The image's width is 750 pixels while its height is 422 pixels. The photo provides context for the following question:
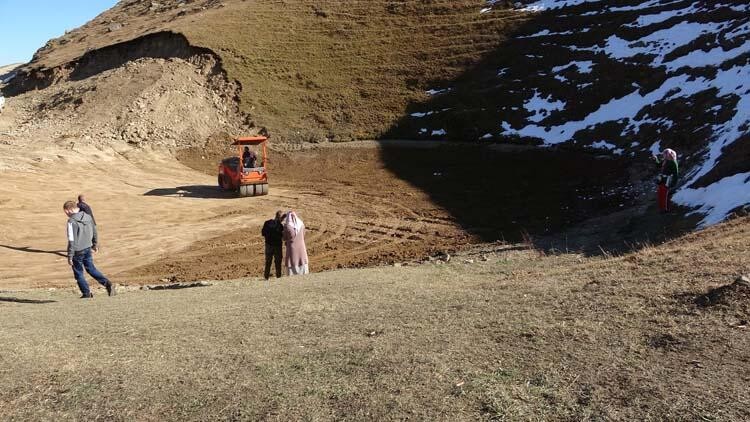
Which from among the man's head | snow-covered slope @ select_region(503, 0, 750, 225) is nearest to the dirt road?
the man's head

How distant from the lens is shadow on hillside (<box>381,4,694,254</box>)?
59.7ft

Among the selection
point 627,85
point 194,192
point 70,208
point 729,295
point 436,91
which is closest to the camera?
point 729,295

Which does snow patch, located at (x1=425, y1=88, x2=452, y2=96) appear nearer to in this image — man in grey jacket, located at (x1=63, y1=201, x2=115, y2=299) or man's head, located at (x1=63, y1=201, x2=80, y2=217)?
man in grey jacket, located at (x1=63, y1=201, x2=115, y2=299)

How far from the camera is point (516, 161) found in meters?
27.8

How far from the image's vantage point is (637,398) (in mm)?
4121

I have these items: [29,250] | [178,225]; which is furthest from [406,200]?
[29,250]

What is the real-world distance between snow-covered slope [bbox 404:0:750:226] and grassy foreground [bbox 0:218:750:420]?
409 inches

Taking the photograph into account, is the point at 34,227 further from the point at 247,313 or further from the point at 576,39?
the point at 576,39

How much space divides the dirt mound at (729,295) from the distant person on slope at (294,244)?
813cm

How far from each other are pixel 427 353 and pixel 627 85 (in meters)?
29.7

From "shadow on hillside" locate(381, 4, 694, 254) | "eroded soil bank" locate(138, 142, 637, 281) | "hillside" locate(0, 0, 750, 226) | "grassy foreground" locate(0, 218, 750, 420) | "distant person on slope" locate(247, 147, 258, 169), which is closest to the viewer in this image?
"grassy foreground" locate(0, 218, 750, 420)

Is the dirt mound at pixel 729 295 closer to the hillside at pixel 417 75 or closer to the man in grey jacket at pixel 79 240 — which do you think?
the man in grey jacket at pixel 79 240

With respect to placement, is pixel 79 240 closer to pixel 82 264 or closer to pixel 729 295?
pixel 82 264

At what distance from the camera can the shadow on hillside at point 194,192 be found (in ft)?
80.4
